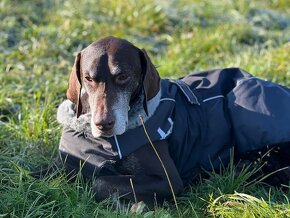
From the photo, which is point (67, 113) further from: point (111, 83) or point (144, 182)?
point (144, 182)

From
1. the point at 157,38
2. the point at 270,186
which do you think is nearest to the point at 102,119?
the point at 270,186

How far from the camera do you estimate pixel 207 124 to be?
3.73 m

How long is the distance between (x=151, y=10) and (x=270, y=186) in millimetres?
3120

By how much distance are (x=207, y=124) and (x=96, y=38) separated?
8.04 feet

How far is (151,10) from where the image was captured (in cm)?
640

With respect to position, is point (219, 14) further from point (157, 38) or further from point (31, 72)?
point (31, 72)

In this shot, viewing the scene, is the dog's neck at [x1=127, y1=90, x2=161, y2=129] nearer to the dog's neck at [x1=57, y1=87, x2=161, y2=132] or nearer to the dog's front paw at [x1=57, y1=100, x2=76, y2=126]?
the dog's neck at [x1=57, y1=87, x2=161, y2=132]

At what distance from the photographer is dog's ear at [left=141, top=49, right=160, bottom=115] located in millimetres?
3374

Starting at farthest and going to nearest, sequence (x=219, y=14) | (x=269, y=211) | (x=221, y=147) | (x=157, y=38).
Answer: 1. (x=219, y=14)
2. (x=157, y=38)
3. (x=221, y=147)
4. (x=269, y=211)

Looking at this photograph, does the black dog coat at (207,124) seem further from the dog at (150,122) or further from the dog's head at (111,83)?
the dog's head at (111,83)

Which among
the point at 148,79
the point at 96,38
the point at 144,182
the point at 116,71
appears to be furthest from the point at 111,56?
the point at 96,38

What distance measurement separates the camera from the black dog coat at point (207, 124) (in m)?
3.50

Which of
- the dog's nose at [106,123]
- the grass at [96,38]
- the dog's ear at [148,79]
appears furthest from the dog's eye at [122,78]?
the grass at [96,38]

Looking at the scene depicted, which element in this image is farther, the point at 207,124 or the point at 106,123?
the point at 207,124
